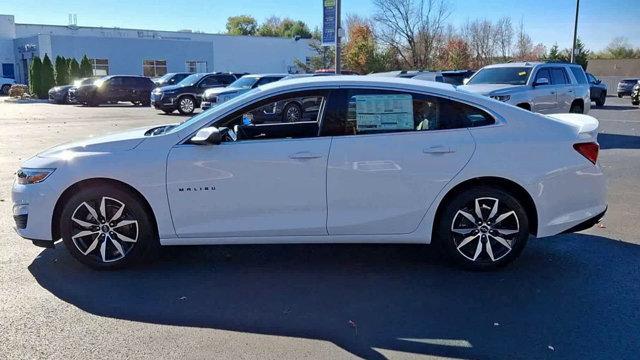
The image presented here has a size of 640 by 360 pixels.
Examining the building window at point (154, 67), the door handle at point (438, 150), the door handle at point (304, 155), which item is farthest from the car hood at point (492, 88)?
the building window at point (154, 67)

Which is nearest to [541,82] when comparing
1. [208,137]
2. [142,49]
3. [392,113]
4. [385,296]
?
[392,113]

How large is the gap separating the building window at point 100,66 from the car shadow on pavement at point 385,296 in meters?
45.3

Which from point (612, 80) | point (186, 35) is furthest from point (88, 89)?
point (612, 80)

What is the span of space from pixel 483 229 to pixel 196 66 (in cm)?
5037

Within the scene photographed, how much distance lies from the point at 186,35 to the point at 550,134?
5573 centimetres

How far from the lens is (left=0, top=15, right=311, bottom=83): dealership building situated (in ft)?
152

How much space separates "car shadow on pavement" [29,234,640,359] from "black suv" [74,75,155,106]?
1063 inches

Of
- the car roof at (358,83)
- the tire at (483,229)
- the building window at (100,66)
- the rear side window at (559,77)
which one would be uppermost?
the building window at (100,66)

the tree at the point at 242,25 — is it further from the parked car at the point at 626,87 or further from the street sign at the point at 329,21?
the street sign at the point at 329,21

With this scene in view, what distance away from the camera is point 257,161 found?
4.59 m

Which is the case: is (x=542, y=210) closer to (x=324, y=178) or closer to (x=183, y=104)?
(x=324, y=178)

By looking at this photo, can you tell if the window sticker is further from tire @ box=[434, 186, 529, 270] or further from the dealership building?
the dealership building

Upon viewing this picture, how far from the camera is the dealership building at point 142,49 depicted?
152ft

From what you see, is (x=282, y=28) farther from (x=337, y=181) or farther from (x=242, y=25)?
(x=337, y=181)
